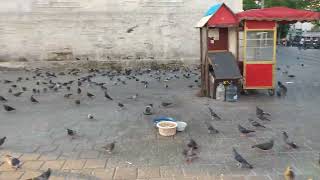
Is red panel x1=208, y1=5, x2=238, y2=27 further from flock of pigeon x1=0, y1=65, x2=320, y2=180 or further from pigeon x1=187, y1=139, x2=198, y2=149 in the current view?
pigeon x1=187, y1=139, x2=198, y2=149

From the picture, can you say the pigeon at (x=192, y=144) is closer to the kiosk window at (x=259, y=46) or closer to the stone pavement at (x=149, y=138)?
the stone pavement at (x=149, y=138)

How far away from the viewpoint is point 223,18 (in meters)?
12.0

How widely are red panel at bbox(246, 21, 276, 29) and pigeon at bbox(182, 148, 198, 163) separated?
19.6 feet

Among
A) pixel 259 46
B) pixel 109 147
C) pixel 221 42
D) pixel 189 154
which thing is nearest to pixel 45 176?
pixel 109 147

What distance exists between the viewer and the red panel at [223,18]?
11.9 metres

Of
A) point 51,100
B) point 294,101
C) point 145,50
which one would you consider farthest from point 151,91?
point 145,50

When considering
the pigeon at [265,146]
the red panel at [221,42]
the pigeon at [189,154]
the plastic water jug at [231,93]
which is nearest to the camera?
the pigeon at [189,154]

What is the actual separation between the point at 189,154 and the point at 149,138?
4.61ft

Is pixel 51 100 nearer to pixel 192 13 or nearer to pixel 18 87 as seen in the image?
pixel 18 87

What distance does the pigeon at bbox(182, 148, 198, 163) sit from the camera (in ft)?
22.4

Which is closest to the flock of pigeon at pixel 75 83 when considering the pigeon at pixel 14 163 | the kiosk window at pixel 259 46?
the pigeon at pixel 14 163

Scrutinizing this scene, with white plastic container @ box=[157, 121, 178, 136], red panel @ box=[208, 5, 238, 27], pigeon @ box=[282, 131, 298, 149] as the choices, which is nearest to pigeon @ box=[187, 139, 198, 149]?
white plastic container @ box=[157, 121, 178, 136]

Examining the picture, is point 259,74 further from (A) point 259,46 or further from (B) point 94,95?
(B) point 94,95

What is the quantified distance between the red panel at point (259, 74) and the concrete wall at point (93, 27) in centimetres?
927
